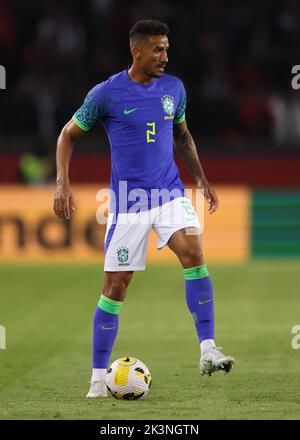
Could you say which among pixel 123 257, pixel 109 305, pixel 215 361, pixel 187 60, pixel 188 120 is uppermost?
pixel 187 60

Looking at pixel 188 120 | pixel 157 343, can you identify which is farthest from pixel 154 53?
pixel 188 120

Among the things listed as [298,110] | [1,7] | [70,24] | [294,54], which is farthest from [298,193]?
[1,7]

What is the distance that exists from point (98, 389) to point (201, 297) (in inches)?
34.5

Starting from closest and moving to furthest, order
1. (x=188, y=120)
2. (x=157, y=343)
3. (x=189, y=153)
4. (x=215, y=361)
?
(x=215, y=361) → (x=189, y=153) → (x=157, y=343) → (x=188, y=120)

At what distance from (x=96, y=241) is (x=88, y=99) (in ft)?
34.7

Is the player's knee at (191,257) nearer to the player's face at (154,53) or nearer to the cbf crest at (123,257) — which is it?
the cbf crest at (123,257)

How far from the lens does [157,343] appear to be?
32.7 ft

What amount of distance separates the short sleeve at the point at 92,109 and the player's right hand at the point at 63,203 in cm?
47

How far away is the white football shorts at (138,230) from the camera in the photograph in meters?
7.36

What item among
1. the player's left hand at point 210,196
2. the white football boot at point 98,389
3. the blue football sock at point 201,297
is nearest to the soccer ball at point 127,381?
the white football boot at point 98,389

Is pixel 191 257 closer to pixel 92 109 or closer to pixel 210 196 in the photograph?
pixel 210 196

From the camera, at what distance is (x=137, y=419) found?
6.31 metres

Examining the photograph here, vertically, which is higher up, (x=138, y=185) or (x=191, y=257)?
(x=138, y=185)

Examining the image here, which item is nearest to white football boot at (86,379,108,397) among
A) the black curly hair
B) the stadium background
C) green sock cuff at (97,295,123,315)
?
green sock cuff at (97,295,123,315)
